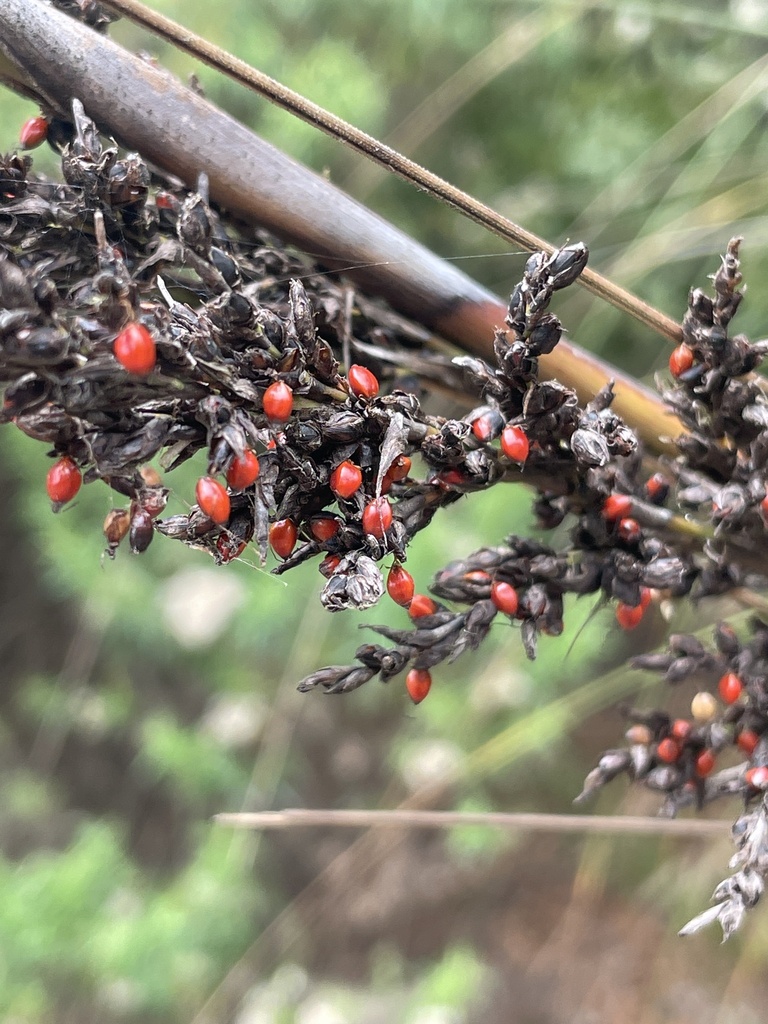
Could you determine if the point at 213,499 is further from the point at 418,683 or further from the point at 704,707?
the point at 704,707

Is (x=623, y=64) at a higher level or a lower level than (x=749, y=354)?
higher

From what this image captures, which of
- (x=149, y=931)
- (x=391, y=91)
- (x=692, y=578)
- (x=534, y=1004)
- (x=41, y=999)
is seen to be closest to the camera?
(x=692, y=578)

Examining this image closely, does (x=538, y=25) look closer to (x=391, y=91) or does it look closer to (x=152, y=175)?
(x=391, y=91)

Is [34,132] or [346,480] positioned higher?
[34,132]

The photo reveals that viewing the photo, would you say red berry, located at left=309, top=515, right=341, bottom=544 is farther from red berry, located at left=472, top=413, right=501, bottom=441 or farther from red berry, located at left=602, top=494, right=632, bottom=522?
red berry, located at left=602, top=494, right=632, bottom=522

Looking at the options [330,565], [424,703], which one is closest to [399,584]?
[330,565]

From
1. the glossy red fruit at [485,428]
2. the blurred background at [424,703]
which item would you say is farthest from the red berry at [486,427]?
the blurred background at [424,703]

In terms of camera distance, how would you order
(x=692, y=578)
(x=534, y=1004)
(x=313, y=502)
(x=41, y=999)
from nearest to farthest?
(x=313, y=502), (x=692, y=578), (x=41, y=999), (x=534, y=1004)

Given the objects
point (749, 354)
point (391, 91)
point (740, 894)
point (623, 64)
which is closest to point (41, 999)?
point (740, 894)
